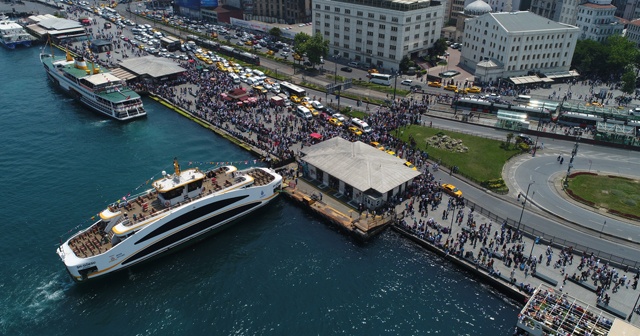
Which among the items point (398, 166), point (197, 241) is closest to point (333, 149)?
point (398, 166)

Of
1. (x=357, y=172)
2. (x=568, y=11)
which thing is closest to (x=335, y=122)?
(x=357, y=172)

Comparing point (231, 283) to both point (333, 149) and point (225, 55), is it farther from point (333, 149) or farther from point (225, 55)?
point (225, 55)

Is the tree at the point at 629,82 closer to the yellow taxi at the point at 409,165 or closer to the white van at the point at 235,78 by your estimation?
the yellow taxi at the point at 409,165

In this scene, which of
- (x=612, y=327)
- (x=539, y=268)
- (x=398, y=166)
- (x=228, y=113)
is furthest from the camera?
(x=228, y=113)

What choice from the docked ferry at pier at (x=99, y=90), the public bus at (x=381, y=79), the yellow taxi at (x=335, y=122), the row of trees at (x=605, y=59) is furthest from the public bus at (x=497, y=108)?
the docked ferry at pier at (x=99, y=90)

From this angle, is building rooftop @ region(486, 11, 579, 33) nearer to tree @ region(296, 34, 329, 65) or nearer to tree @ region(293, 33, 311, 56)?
tree @ region(296, 34, 329, 65)

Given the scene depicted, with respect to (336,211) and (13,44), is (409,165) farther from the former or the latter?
(13,44)

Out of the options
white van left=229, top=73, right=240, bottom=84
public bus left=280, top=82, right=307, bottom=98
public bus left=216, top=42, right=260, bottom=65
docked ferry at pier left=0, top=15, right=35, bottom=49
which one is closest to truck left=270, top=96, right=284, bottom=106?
public bus left=280, top=82, right=307, bottom=98
